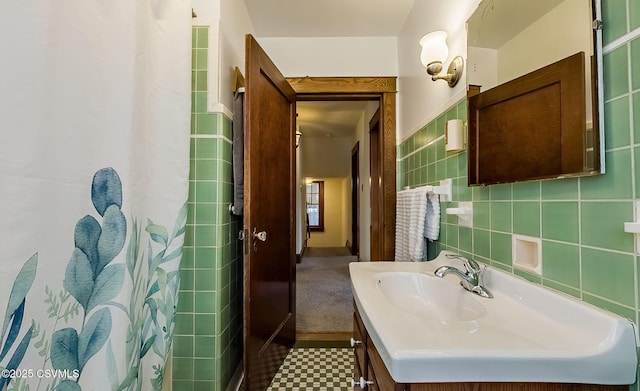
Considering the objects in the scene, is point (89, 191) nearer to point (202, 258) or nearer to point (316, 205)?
point (202, 258)

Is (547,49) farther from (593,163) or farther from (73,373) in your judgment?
(73,373)

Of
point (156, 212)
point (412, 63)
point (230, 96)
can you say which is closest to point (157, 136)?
point (156, 212)

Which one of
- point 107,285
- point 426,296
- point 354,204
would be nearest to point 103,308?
point 107,285

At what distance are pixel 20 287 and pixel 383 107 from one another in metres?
2.17

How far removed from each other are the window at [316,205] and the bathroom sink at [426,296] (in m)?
6.20

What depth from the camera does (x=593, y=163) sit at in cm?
60

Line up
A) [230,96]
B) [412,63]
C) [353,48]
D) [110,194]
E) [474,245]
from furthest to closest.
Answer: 1. [353,48]
2. [412,63]
3. [230,96]
4. [474,245]
5. [110,194]

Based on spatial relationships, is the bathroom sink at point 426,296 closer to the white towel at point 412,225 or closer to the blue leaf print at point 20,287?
the white towel at point 412,225

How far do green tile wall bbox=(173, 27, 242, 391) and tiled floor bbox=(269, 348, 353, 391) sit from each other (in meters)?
0.46

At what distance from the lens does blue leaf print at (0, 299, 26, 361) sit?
1.59ft

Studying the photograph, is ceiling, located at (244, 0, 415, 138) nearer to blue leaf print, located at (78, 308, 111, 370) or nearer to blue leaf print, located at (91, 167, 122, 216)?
blue leaf print, located at (91, 167, 122, 216)

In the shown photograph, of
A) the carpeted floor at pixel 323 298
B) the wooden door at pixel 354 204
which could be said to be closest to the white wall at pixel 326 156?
the wooden door at pixel 354 204

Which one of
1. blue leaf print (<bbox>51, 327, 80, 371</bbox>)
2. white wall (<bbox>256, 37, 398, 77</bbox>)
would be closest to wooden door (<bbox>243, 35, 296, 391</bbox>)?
white wall (<bbox>256, 37, 398, 77</bbox>)

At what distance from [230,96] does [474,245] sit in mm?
1447
